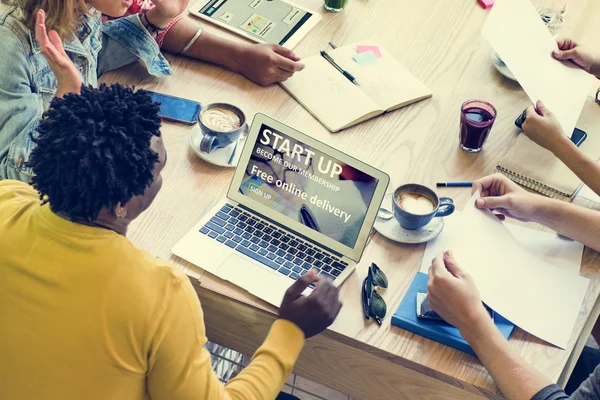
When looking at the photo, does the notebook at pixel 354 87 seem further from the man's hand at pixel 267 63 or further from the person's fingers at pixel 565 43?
the person's fingers at pixel 565 43

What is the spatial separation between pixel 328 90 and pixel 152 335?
83 centimetres

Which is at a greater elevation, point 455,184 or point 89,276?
point 89,276

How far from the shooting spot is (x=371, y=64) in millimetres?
1753

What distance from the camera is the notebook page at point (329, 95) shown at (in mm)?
1612

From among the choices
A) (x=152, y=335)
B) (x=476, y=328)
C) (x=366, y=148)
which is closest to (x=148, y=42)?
(x=366, y=148)

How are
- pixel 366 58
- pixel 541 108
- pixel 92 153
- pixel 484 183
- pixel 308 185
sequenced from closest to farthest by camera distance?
pixel 92 153
pixel 308 185
pixel 484 183
pixel 541 108
pixel 366 58

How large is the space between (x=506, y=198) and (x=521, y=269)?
145 millimetres

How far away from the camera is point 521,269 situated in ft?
4.40

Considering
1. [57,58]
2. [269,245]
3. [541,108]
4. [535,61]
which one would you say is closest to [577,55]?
[535,61]

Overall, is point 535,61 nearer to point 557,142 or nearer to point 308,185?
point 557,142

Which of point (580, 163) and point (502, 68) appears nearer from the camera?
point (580, 163)

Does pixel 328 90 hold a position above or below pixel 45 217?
below

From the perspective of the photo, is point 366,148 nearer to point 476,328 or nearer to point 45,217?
point 476,328

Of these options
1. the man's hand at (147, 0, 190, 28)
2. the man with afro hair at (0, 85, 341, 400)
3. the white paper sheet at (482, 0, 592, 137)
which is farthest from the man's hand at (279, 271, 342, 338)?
the man's hand at (147, 0, 190, 28)
